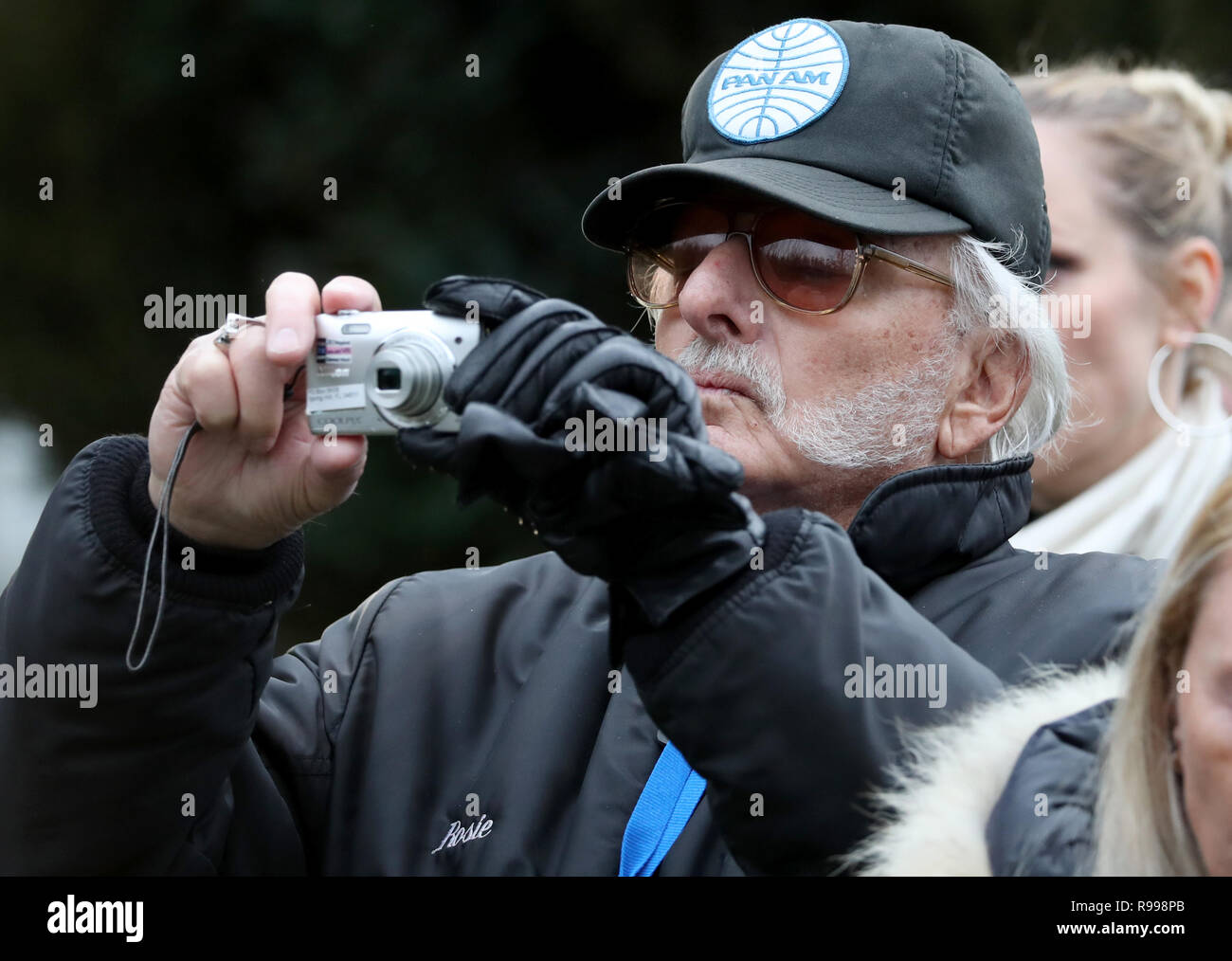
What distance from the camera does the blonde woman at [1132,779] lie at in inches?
44.3

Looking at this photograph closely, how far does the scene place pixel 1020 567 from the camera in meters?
1.76

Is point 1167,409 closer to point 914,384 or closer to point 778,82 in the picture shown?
point 914,384

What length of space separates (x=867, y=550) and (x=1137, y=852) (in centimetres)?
59

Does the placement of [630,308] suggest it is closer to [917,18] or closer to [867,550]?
[917,18]

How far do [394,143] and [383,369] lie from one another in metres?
3.04

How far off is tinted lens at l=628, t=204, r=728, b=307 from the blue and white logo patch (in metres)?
0.11

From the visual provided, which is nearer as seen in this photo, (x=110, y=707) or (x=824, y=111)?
(x=110, y=707)

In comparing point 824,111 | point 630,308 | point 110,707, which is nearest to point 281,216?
point 630,308

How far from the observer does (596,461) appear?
1.28 m
